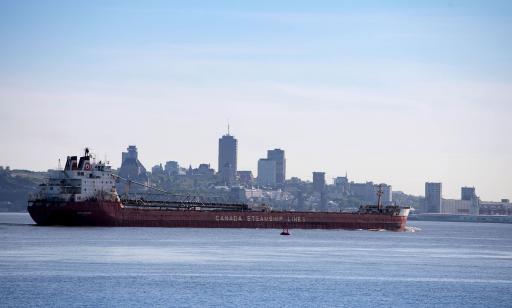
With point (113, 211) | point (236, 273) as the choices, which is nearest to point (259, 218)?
point (113, 211)

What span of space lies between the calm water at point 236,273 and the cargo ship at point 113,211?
38.1 ft

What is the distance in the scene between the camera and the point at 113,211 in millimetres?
115000

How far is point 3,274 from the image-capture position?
62.0m

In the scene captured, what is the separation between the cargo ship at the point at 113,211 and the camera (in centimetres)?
11369

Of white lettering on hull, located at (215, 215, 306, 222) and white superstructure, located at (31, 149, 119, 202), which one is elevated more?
white superstructure, located at (31, 149, 119, 202)

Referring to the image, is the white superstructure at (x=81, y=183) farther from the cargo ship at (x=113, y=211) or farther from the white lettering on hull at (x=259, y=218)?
the white lettering on hull at (x=259, y=218)

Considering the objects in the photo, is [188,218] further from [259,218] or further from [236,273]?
[236,273]

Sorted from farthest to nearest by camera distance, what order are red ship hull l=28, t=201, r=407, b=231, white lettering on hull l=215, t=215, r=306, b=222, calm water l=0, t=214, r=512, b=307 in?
1. white lettering on hull l=215, t=215, r=306, b=222
2. red ship hull l=28, t=201, r=407, b=231
3. calm water l=0, t=214, r=512, b=307

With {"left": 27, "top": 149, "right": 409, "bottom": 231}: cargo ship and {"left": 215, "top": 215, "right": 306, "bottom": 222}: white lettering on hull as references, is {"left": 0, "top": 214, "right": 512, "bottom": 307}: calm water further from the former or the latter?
{"left": 215, "top": 215, "right": 306, "bottom": 222}: white lettering on hull

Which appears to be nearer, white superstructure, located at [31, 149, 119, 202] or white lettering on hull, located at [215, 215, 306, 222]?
white superstructure, located at [31, 149, 119, 202]

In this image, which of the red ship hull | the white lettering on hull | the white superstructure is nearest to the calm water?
the red ship hull

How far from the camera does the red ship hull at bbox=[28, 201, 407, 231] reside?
372ft

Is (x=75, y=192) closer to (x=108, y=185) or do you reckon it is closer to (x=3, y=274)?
(x=108, y=185)

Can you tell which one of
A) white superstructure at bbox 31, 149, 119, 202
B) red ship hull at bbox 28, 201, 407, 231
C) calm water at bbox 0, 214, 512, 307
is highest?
white superstructure at bbox 31, 149, 119, 202
